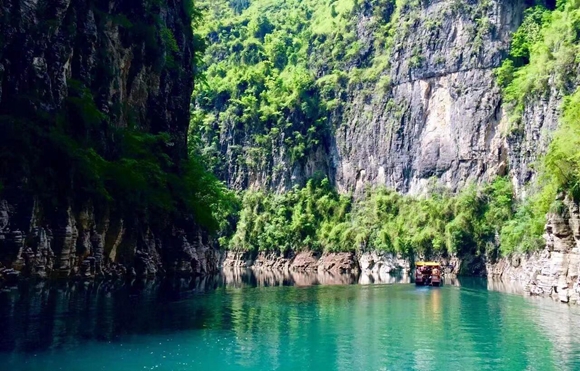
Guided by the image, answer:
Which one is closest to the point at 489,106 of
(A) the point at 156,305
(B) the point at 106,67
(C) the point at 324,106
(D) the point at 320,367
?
(C) the point at 324,106

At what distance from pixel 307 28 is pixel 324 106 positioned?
101ft

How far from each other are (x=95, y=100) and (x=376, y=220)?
69.7m

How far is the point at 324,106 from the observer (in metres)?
130

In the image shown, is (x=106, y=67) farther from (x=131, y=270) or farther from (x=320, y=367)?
(x=320, y=367)

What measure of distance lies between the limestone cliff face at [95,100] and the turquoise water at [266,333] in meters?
2.84

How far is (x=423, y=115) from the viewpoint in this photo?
362ft

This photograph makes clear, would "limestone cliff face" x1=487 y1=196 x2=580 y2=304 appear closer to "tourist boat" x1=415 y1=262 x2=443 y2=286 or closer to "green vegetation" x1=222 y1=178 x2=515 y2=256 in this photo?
"tourist boat" x1=415 y1=262 x2=443 y2=286

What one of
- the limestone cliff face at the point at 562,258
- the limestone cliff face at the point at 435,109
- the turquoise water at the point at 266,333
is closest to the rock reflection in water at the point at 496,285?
the limestone cliff face at the point at 562,258

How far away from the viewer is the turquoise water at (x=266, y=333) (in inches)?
815

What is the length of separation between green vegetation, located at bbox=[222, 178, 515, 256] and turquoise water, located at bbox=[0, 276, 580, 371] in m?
48.5

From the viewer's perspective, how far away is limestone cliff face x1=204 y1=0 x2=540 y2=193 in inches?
3890

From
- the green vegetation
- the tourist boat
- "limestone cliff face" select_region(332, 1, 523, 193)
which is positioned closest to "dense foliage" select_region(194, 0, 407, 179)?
"limestone cliff face" select_region(332, 1, 523, 193)

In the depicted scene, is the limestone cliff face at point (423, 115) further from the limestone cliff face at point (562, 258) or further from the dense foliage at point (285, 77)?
the limestone cliff face at point (562, 258)

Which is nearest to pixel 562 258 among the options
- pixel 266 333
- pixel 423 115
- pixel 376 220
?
pixel 266 333
